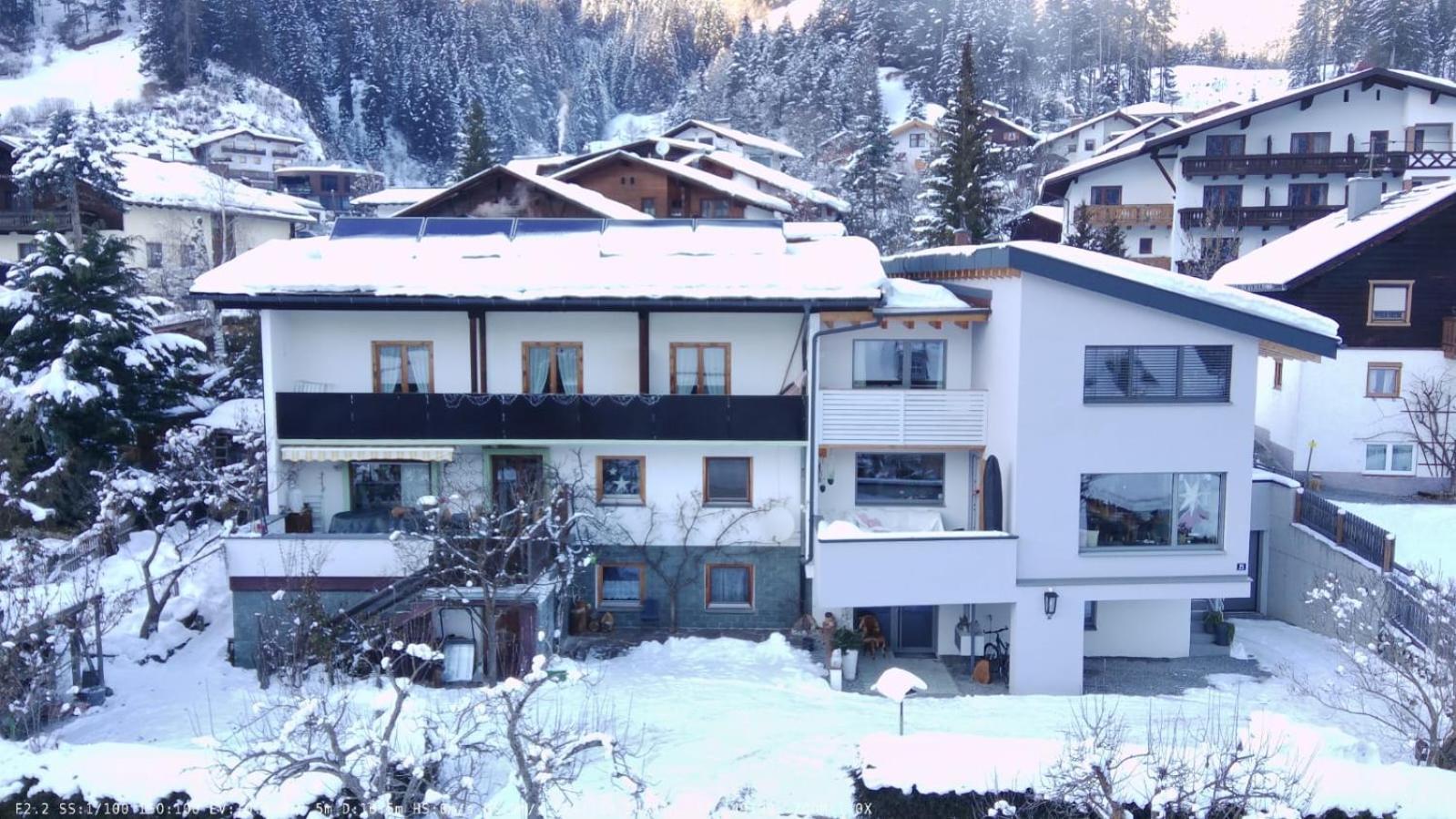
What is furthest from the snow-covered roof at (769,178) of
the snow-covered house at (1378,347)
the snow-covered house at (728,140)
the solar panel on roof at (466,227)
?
the solar panel on roof at (466,227)

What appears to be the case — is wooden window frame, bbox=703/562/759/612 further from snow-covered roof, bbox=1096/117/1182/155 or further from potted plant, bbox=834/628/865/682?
snow-covered roof, bbox=1096/117/1182/155

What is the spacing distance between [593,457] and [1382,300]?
2067 cm

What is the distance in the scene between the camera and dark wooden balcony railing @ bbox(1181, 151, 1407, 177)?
4116cm

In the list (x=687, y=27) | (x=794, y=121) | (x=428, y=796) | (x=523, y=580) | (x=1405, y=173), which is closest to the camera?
(x=428, y=796)

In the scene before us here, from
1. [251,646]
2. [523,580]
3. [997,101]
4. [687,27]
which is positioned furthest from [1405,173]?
[687,27]

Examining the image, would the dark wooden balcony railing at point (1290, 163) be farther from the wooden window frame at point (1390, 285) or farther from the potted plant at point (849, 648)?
the potted plant at point (849, 648)

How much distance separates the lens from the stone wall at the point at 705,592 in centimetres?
2052

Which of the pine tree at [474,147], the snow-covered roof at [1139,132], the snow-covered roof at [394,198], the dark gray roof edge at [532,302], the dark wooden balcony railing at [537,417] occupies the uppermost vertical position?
the snow-covered roof at [1139,132]

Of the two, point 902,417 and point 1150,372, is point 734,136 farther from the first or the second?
point 1150,372

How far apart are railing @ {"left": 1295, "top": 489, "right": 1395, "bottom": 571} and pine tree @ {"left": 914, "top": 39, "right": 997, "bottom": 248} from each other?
841 inches

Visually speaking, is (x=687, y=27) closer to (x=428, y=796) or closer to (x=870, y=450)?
(x=870, y=450)

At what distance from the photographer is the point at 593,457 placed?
20.6 meters

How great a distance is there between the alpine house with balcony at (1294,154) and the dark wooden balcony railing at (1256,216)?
0.04 metres

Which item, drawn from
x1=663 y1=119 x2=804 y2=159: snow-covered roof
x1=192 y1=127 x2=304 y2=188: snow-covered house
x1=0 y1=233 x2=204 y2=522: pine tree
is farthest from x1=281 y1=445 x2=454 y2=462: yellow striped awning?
x1=192 y1=127 x2=304 y2=188: snow-covered house
